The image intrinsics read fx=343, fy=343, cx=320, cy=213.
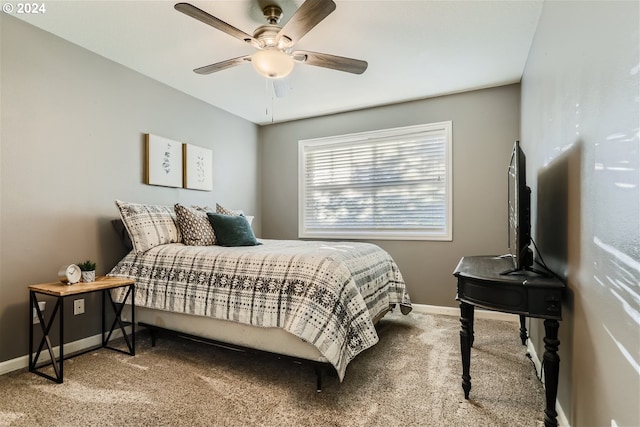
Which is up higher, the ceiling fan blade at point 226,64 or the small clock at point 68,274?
the ceiling fan blade at point 226,64

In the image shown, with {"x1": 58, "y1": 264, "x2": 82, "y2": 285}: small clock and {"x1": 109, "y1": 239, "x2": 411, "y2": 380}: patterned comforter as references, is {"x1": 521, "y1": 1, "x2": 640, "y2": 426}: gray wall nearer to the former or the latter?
{"x1": 109, "y1": 239, "x2": 411, "y2": 380}: patterned comforter

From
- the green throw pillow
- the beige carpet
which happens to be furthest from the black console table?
the green throw pillow

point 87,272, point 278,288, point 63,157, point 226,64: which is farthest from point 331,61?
point 87,272

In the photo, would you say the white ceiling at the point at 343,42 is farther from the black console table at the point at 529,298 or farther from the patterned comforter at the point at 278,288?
the black console table at the point at 529,298

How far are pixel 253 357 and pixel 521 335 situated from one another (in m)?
2.10

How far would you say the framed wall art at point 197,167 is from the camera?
11.9 ft

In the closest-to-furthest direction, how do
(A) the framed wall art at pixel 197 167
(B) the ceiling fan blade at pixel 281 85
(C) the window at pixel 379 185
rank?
(B) the ceiling fan blade at pixel 281 85 → (A) the framed wall art at pixel 197 167 → (C) the window at pixel 379 185

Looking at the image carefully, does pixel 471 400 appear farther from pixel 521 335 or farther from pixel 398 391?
pixel 521 335

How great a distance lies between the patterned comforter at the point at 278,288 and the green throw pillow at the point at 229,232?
34 cm

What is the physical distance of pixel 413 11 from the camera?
2.26m

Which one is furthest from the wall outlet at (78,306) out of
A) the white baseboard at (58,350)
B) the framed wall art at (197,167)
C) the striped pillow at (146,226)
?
the framed wall art at (197,167)

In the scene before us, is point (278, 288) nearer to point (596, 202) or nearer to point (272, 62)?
point (272, 62)

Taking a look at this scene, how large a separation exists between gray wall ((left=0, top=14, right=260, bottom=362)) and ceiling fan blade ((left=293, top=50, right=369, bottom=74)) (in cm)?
176

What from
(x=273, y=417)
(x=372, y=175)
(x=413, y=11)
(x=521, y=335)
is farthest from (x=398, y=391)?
(x=372, y=175)
